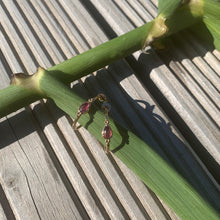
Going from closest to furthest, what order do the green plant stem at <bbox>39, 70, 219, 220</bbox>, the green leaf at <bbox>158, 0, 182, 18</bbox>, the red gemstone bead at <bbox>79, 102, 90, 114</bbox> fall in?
the green plant stem at <bbox>39, 70, 219, 220</bbox> < the red gemstone bead at <bbox>79, 102, 90, 114</bbox> < the green leaf at <bbox>158, 0, 182, 18</bbox>

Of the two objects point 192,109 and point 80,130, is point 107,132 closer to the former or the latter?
point 80,130

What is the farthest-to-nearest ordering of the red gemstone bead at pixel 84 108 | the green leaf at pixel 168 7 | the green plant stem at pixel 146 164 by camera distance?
the green leaf at pixel 168 7 → the red gemstone bead at pixel 84 108 → the green plant stem at pixel 146 164

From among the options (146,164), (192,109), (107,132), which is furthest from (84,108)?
(192,109)

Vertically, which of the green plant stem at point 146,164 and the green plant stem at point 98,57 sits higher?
the green plant stem at point 98,57

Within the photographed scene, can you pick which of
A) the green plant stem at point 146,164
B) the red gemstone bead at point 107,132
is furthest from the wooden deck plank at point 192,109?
the red gemstone bead at point 107,132

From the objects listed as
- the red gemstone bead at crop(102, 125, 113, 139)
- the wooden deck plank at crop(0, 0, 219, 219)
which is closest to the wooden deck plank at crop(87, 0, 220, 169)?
the wooden deck plank at crop(0, 0, 219, 219)

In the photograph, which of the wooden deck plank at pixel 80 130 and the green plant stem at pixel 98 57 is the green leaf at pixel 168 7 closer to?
the green plant stem at pixel 98 57

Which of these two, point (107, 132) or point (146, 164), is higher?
point (107, 132)

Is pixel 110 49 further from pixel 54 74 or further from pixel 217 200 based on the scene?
pixel 217 200

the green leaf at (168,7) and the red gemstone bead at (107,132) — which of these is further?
the green leaf at (168,7)

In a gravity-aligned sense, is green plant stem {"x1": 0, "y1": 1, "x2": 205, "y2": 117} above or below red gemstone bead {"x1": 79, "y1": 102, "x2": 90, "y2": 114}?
above

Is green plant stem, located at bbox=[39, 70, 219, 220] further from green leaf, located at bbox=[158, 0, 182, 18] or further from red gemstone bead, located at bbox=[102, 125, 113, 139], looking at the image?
green leaf, located at bbox=[158, 0, 182, 18]

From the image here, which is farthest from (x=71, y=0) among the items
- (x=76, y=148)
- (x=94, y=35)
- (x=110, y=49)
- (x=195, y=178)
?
(x=195, y=178)
